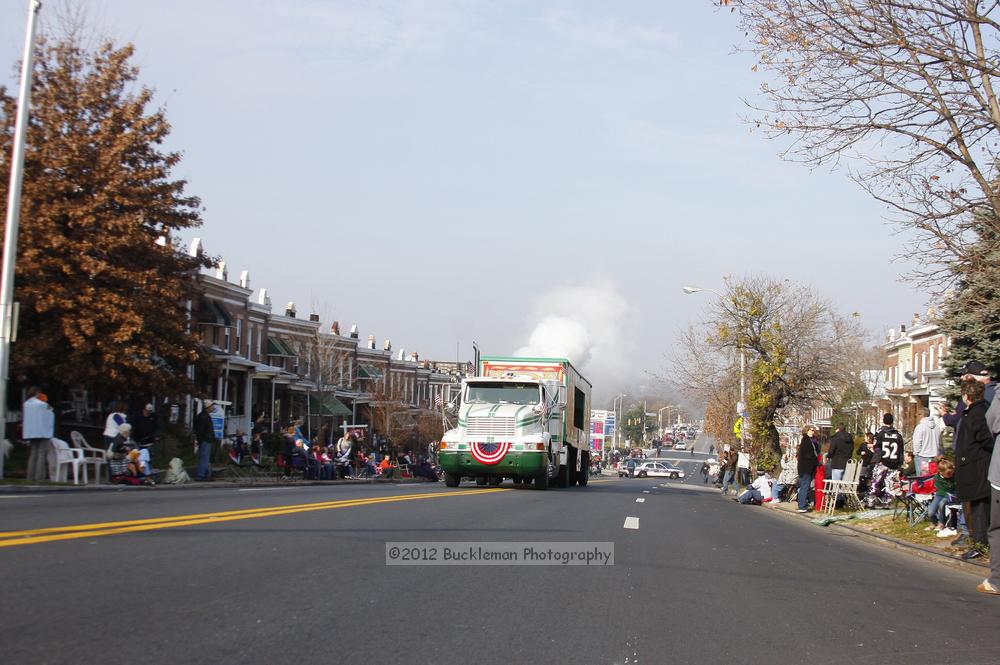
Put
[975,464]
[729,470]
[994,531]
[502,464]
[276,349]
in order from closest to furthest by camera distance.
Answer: [994,531] → [975,464] → [502,464] → [729,470] → [276,349]

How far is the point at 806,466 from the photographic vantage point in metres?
23.2

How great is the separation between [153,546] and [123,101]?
23558 mm

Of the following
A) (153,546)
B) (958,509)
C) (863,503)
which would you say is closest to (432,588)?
(153,546)

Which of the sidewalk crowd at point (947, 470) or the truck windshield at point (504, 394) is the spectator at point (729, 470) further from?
the truck windshield at point (504, 394)

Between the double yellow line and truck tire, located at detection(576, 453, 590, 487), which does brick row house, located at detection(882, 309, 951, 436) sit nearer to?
truck tire, located at detection(576, 453, 590, 487)

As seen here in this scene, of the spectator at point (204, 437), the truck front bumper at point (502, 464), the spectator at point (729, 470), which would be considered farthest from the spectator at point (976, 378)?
the spectator at point (729, 470)

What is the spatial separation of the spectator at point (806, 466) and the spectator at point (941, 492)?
7.06 m

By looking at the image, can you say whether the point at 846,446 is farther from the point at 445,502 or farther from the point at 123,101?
the point at 123,101

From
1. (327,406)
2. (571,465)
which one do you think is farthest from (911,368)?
(571,465)

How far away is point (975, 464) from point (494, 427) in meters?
13.5

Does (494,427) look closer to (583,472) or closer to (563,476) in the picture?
(563,476)

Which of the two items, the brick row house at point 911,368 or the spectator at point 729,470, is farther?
the brick row house at point 911,368

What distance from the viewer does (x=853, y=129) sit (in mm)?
14273

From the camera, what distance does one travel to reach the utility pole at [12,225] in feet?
66.8
